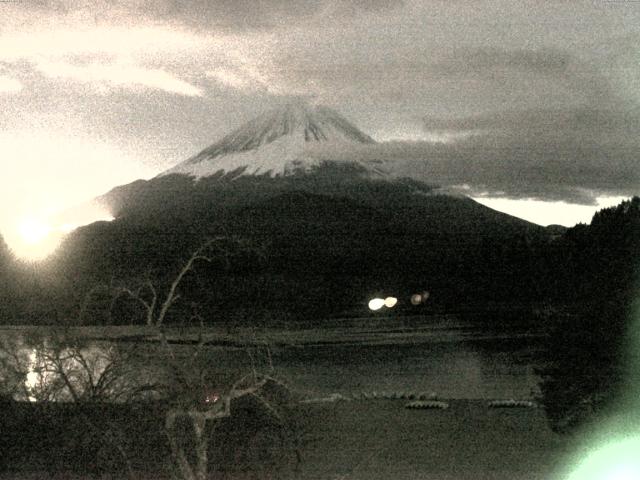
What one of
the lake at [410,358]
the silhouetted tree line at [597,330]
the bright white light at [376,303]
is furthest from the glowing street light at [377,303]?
the lake at [410,358]

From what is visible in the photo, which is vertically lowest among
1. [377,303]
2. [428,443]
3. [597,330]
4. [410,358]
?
[428,443]

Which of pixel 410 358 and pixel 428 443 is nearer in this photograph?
pixel 428 443

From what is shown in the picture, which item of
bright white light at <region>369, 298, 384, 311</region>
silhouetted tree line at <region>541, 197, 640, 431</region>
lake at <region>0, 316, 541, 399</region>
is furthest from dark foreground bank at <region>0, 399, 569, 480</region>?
lake at <region>0, 316, 541, 399</region>

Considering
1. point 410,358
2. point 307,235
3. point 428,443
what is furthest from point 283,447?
point 307,235

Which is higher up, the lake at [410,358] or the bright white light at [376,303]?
the lake at [410,358]

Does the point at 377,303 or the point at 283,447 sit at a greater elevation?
the point at 377,303

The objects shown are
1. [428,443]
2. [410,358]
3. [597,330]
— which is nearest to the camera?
[597,330]

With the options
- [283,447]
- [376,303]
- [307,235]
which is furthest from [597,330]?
[307,235]

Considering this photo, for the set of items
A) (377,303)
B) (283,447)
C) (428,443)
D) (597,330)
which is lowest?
(283,447)

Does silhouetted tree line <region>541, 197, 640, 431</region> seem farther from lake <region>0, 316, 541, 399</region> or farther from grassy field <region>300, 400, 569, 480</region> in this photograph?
lake <region>0, 316, 541, 399</region>

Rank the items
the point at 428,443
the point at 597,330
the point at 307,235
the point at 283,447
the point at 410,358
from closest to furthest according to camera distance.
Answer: the point at 597,330
the point at 283,447
the point at 428,443
the point at 410,358
the point at 307,235

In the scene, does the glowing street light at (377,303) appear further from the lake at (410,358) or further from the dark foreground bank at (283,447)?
the lake at (410,358)

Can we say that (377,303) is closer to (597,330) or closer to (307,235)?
(597,330)

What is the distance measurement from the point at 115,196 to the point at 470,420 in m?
107
